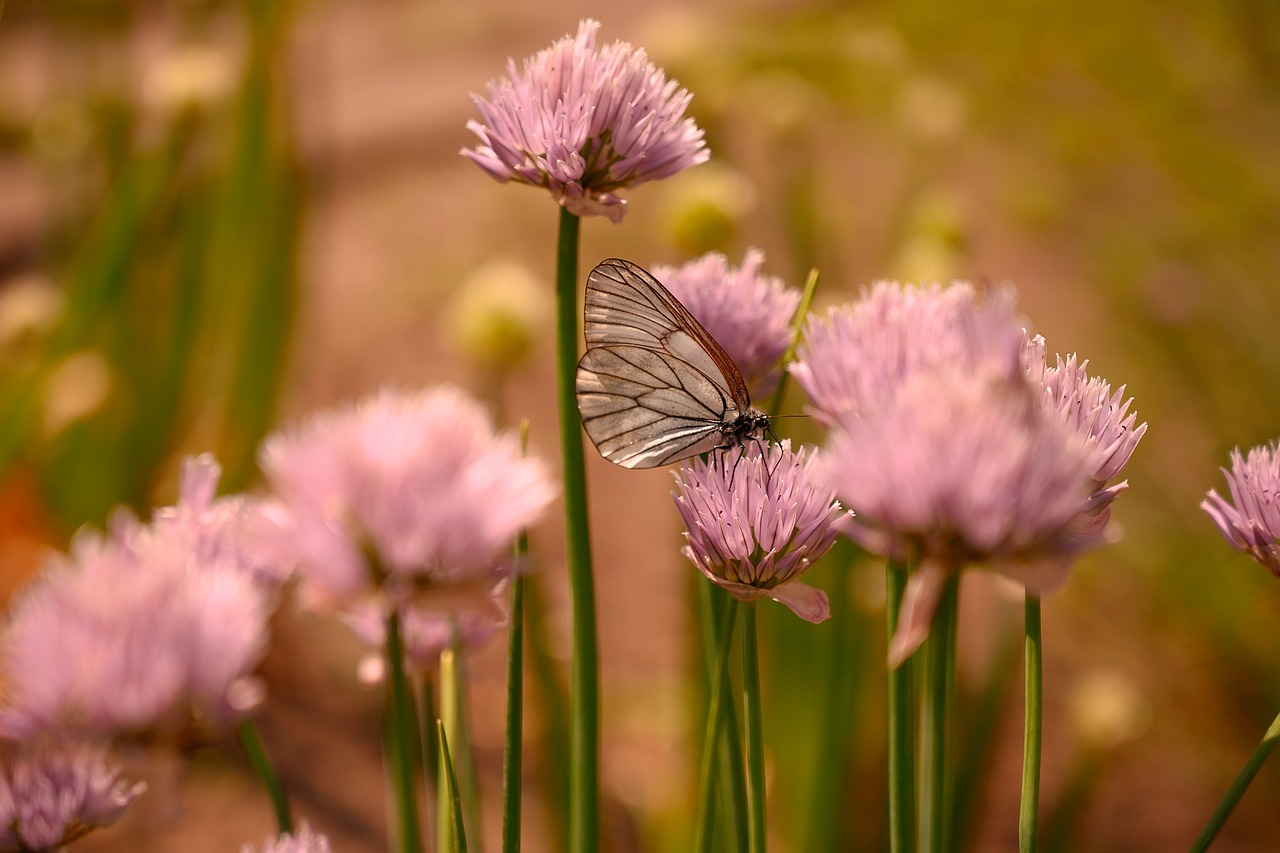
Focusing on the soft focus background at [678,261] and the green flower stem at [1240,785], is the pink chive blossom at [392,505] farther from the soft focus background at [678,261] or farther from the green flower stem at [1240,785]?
the soft focus background at [678,261]

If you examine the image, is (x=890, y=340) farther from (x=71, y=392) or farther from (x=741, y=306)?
(x=71, y=392)

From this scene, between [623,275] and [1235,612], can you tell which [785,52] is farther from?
[623,275]

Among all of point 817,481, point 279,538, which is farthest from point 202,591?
point 817,481

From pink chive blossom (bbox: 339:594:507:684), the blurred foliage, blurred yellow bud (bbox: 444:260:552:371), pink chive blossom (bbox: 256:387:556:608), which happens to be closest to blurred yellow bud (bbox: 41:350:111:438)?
the blurred foliage

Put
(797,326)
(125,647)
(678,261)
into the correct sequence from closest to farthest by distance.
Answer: (125,647) → (797,326) → (678,261)

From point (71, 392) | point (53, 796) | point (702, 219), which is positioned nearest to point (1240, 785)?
point (53, 796)

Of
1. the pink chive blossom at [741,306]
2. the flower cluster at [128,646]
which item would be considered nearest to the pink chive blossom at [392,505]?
the flower cluster at [128,646]
